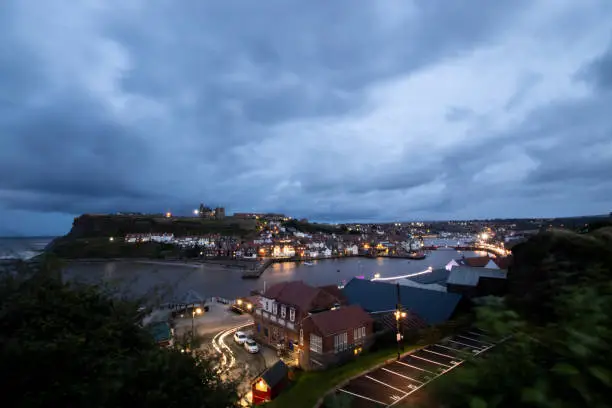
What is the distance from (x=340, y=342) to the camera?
11523mm

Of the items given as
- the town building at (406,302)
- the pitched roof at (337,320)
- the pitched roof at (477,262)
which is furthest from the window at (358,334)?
the pitched roof at (477,262)

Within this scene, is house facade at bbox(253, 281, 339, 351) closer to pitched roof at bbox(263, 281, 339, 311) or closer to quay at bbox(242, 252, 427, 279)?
pitched roof at bbox(263, 281, 339, 311)

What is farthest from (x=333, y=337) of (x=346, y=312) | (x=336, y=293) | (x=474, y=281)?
(x=474, y=281)

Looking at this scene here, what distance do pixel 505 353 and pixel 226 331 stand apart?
17.0 m

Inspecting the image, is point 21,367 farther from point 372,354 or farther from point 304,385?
point 372,354

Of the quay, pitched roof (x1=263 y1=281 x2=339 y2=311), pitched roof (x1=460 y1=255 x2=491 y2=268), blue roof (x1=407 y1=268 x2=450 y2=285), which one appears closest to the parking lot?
pitched roof (x1=263 y1=281 x2=339 y2=311)

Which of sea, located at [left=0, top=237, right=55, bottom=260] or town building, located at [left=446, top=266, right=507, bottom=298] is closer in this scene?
sea, located at [left=0, top=237, right=55, bottom=260]

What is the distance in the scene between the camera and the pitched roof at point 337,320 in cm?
1130

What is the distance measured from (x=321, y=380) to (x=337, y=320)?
223cm

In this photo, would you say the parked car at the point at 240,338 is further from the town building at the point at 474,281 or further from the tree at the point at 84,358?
the tree at the point at 84,358

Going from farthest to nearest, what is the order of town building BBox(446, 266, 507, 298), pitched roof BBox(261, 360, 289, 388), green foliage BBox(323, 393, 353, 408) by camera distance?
town building BBox(446, 266, 507, 298) → pitched roof BBox(261, 360, 289, 388) → green foliage BBox(323, 393, 353, 408)

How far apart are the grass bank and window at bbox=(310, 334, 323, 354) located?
27.3 inches

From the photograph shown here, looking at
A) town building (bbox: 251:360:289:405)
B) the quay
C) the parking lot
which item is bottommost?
the quay

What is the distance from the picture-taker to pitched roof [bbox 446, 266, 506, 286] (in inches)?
605
